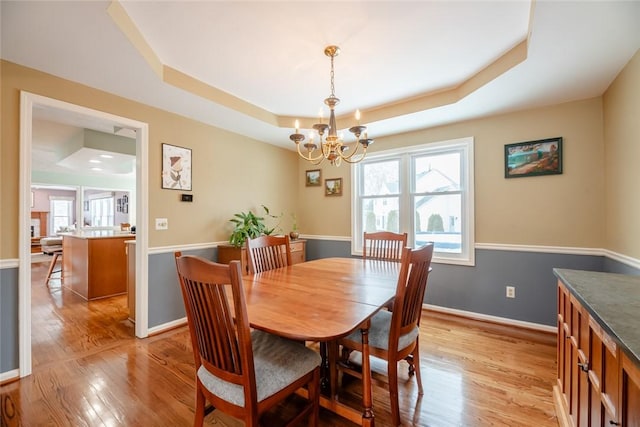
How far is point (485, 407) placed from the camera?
5.58ft

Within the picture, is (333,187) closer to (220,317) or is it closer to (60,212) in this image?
(220,317)

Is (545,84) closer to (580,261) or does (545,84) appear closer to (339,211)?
(580,261)

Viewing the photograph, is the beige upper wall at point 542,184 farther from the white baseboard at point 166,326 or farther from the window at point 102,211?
the window at point 102,211

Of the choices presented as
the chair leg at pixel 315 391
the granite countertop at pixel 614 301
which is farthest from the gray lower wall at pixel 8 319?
the granite countertop at pixel 614 301

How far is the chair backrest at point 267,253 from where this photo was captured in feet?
7.25

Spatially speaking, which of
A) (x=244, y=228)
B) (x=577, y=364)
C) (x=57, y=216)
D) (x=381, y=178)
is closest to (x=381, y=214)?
(x=381, y=178)

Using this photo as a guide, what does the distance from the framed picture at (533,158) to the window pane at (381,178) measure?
1.29m

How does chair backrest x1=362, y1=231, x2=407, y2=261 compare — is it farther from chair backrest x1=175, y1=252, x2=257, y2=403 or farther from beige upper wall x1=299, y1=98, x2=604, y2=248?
chair backrest x1=175, y1=252, x2=257, y2=403

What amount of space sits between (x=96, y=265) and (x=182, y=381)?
3.06m


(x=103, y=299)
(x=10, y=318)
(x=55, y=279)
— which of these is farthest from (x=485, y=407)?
(x=55, y=279)

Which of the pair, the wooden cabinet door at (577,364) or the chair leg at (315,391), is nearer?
the wooden cabinet door at (577,364)

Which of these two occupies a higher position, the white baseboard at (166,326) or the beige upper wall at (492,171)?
the beige upper wall at (492,171)

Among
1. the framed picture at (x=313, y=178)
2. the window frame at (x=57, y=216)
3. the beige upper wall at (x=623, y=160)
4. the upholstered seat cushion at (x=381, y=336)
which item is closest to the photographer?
the upholstered seat cushion at (x=381, y=336)

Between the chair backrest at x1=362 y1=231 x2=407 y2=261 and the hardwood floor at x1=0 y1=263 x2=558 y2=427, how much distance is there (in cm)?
88
